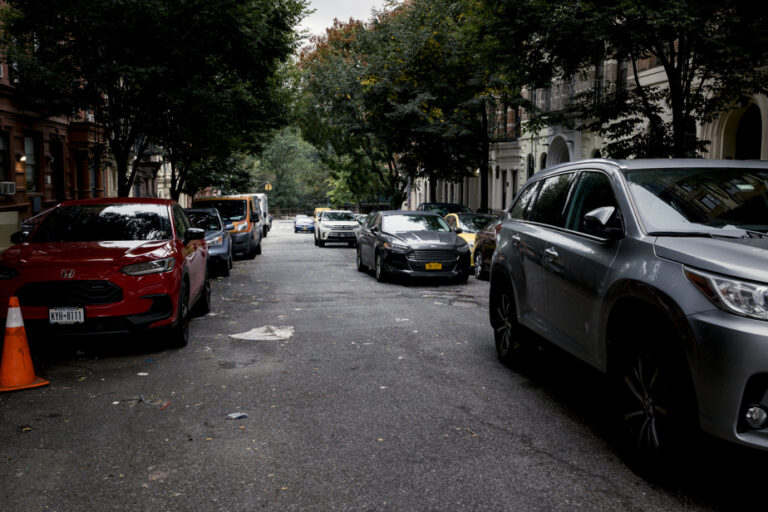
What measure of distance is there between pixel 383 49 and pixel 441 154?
5.10 meters

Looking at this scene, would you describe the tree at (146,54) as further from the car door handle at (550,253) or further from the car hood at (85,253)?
the car door handle at (550,253)

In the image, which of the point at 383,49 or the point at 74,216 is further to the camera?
the point at 383,49

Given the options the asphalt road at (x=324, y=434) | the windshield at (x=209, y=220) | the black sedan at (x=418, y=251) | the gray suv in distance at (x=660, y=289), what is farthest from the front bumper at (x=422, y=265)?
the gray suv in distance at (x=660, y=289)

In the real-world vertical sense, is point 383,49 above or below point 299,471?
above

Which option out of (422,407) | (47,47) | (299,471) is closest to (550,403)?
(422,407)

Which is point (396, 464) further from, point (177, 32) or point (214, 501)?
point (177, 32)

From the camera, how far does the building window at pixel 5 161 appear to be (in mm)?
21453

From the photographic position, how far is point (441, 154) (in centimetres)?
3016

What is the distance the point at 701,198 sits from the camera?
15.2 ft

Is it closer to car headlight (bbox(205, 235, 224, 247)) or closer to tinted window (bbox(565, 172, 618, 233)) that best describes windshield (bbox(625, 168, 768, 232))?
tinted window (bbox(565, 172, 618, 233))

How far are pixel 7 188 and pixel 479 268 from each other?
14085 mm

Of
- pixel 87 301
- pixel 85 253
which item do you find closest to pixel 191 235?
pixel 85 253

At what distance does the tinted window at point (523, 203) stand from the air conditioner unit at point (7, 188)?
1781cm

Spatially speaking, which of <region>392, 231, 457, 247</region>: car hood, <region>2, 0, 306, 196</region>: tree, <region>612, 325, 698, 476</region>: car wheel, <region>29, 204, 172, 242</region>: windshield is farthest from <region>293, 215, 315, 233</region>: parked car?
<region>612, 325, 698, 476</region>: car wheel
